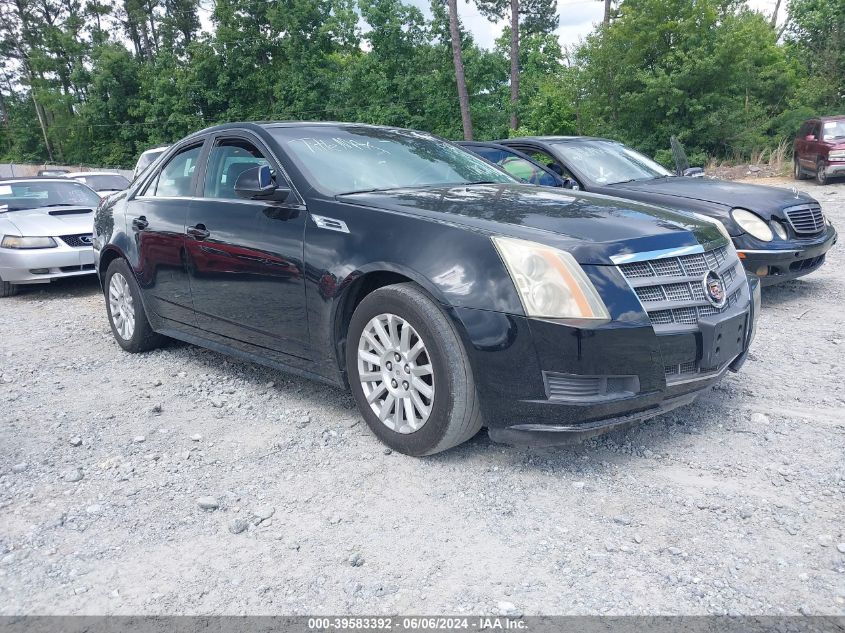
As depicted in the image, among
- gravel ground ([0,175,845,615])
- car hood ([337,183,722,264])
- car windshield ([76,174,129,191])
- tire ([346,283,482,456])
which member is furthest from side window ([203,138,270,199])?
car windshield ([76,174,129,191])

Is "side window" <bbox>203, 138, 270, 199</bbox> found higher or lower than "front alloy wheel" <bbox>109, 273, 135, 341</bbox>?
higher

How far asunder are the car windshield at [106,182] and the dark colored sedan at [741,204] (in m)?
11.6

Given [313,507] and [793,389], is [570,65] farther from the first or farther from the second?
[313,507]

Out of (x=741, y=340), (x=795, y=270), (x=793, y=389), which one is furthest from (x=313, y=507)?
(x=795, y=270)

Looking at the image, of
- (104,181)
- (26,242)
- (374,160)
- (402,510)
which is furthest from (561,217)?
(104,181)

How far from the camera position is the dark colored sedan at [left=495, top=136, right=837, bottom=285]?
20.0 ft

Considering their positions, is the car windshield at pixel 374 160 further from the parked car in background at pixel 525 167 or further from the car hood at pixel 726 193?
the car hood at pixel 726 193

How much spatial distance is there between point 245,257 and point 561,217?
1833 mm

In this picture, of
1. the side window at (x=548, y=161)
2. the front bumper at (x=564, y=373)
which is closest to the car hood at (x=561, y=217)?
the front bumper at (x=564, y=373)

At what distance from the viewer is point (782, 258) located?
6.09m

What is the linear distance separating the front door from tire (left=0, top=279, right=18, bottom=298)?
552 centimetres

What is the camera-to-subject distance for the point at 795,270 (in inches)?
247

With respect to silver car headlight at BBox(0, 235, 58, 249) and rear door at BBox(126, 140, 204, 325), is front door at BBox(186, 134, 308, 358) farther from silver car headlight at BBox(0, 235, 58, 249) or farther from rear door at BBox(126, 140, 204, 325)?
silver car headlight at BBox(0, 235, 58, 249)

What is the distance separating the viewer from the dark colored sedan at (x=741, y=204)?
610cm
